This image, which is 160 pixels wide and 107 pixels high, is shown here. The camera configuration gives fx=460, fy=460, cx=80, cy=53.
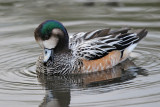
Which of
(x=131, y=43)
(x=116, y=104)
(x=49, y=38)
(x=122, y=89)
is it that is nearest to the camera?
(x=116, y=104)

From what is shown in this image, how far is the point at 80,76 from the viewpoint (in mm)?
11609

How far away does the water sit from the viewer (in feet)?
32.5

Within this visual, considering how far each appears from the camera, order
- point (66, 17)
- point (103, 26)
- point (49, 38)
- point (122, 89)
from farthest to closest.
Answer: point (66, 17)
point (103, 26)
point (49, 38)
point (122, 89)

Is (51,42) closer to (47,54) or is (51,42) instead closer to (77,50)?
(47,54)

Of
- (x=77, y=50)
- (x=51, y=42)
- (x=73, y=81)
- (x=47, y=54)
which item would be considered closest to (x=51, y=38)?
(x=51, y=42)

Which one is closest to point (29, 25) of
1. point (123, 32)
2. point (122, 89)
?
point (123, 32)

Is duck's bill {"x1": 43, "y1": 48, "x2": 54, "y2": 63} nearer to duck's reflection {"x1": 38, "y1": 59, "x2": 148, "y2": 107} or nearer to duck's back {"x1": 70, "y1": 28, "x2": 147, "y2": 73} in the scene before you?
duck's reflection {"x1": 38, "y1": 59, "x2": 148, "y2": 107}

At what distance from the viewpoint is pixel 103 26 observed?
15.5 meters

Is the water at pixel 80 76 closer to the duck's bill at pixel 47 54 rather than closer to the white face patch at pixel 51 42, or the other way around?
the duck's bill at pixel 47 54

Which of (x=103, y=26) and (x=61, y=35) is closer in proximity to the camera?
(x=61, y=35)

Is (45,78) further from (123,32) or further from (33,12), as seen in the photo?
(33,12)

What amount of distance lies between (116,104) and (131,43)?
3722mm

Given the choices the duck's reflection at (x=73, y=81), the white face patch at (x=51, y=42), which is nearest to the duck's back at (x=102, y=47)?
the duck's reflection at (x=73, y=81)

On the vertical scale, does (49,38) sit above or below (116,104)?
above
